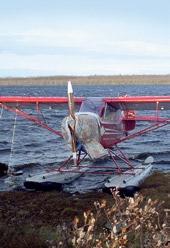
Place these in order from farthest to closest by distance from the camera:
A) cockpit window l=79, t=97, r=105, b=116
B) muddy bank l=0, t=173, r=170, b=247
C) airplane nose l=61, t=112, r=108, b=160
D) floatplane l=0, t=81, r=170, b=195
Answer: cockpit window l=79, t=97, r=105, b=116 < floatplane l=0, t=81, r=170, b=195 < airplane nose l=61, t=112, r=108, b=160 < muddy bank l=0, t=173, r=170, b=247

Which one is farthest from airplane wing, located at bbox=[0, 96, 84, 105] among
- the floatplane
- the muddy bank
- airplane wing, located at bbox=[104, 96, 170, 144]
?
the muddy bank

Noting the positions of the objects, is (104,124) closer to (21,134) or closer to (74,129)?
(74,129)

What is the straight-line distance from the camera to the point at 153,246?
2641 mm

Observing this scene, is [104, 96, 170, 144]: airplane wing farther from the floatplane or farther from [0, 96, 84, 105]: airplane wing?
[0, 96, 84, 105]: airplane wing

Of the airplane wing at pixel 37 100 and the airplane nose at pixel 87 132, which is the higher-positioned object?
the airplane wing at pixel 37 100

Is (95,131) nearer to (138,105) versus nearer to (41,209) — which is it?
(41,209)

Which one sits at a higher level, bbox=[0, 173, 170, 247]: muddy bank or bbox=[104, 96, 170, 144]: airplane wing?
bbox=[104, 96, 170, 144]: airplane wing

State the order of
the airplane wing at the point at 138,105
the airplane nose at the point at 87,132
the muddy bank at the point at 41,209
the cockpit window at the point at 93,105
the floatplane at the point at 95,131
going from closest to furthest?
the muddy bank at the point at 41,209
the airplane nose at the point at 87,132
the floatplane at the point at 95,131
the cockpit window at the point at 93,105
the airplane wing at the point at 138,105

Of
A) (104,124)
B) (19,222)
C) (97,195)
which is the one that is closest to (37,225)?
(19,222)

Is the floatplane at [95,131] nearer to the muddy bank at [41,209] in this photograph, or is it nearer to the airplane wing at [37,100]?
the airplane wing at [37,100]

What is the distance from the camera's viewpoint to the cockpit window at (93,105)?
1154 centimetres

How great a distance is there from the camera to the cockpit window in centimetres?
1154

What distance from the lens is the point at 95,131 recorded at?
1062 centimetres

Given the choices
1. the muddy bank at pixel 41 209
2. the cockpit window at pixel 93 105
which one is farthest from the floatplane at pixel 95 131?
the muddy bank at pixel 41 209
